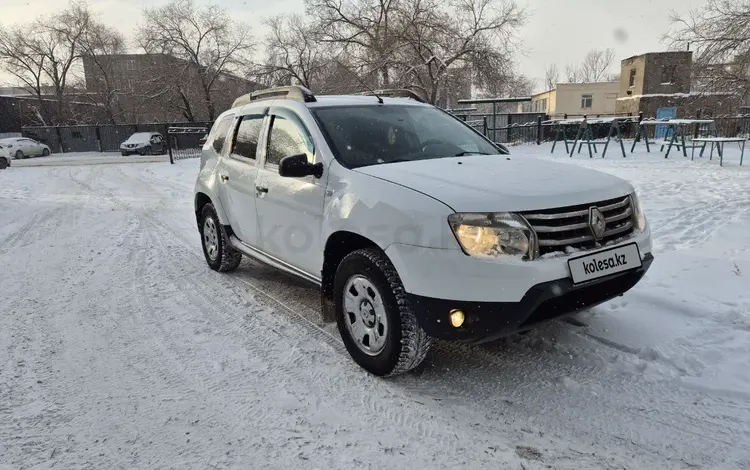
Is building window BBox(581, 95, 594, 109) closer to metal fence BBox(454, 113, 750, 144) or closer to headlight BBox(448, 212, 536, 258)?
metal fence BBox(454, 113, 750, 144)

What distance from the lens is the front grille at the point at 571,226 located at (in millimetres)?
2613

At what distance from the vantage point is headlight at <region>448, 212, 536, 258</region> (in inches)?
101

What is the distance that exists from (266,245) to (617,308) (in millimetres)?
2937

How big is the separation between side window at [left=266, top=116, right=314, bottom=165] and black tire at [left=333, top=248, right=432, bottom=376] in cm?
101

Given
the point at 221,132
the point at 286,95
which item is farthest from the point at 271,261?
the point at 221,132

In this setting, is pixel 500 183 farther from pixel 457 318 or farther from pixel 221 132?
pixel 221 132

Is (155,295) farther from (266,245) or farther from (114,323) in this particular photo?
(266,245)

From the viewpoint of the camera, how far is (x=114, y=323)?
13.7ft

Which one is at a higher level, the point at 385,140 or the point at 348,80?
the point at 348,80

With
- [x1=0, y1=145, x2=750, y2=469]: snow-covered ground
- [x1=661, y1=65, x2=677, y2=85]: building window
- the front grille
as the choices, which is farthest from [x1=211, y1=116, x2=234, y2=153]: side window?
[x1=661, y1=65, x2=677, y2=85]: building window

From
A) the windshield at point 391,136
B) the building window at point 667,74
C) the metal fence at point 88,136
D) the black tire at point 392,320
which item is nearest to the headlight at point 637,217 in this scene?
the windshield at point 391,136

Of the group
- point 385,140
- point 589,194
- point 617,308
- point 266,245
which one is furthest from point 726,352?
point 266,245

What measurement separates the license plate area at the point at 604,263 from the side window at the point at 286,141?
1.95 meters

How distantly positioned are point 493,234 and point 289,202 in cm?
177
